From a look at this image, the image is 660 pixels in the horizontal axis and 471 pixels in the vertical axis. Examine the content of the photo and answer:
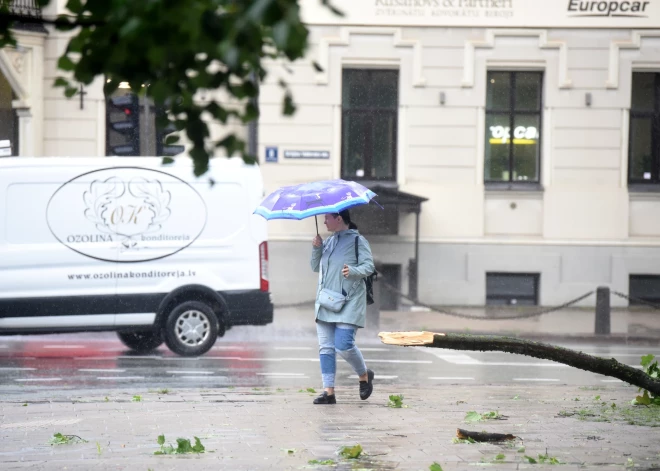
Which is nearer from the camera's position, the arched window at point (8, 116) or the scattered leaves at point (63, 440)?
the scattered leaves at point (63, 440)

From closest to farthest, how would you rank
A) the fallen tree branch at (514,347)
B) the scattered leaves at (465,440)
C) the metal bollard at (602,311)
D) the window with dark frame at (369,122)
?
the fallen tree branch at (514,347), the scattered leaves at (465,440), the metal bollard at (602,311), the window with dark frame at (369,122)

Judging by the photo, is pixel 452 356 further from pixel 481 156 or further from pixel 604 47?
pixel 604 47

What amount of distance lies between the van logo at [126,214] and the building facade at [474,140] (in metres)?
7.66

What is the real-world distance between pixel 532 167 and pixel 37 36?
Result: 32.2ft

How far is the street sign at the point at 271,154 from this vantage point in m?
22.0

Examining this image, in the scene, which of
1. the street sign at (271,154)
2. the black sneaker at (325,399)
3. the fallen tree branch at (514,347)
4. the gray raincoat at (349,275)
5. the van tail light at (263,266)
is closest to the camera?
the fallen tree branch at (514,347)

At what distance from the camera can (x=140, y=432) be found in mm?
7711

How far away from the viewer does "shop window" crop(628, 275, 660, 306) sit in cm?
2266

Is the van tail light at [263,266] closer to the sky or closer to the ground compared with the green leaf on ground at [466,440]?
closer to the sky

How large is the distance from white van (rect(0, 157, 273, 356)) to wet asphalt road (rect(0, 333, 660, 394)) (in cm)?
51

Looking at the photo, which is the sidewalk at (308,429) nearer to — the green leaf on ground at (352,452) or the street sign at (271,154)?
the green leaf on ground at (352,452)

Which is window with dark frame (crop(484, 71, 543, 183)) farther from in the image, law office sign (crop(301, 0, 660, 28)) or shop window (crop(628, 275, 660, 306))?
shop window (crop(628, 275, 660, 306))

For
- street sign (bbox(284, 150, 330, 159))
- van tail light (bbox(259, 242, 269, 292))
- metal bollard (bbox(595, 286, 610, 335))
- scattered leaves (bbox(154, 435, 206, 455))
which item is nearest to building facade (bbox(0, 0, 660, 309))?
street sign (bbox(284, 150, 330, 159))

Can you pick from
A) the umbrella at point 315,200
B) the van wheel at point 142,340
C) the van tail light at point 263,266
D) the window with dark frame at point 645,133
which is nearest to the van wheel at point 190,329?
the van tail light at point 263,266
